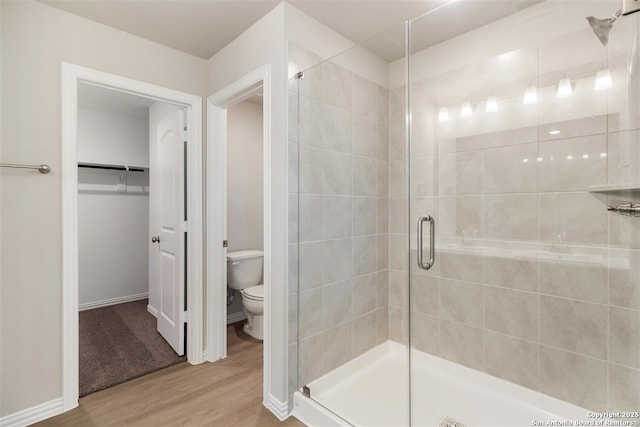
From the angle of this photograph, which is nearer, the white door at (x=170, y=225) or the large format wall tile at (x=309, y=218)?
the large format wall tile at (x=309, y=218)

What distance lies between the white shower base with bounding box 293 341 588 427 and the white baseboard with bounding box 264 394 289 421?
6cm

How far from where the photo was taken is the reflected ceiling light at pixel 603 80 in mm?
1542


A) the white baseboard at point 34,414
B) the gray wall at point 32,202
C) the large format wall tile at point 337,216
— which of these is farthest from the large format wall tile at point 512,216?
the white baseboard at point 34,414

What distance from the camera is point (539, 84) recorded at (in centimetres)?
172

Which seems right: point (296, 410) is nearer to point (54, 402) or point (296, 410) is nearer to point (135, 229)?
point (54, 402)

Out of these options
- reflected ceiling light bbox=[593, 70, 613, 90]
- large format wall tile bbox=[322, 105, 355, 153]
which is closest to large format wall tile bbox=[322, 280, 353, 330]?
large format wall tile bbox=[322, 105, 355, 153]

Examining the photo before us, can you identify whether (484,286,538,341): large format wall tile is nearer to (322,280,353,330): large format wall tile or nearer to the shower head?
(322,280,353,330): large format wall tile

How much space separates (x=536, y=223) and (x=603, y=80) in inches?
29.3

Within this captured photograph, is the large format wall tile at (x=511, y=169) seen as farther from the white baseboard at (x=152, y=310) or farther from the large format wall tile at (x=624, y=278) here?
the white baseboard at (x=152, y=310)

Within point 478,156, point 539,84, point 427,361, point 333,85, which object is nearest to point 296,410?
point 427,361

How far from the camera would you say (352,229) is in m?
2.16

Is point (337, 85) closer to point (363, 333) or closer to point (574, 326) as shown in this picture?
point (363, 333)

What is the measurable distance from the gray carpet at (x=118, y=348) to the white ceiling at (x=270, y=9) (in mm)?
2325

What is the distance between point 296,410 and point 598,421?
1544mm
